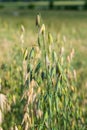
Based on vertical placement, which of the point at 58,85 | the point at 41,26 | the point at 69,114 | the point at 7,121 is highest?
the point at 41,26

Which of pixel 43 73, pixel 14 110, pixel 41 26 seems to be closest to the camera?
pixel 41 26

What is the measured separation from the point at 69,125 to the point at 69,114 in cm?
10

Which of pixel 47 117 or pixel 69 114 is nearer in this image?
pixel 47 117

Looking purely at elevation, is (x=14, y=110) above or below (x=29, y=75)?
below

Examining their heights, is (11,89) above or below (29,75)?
below

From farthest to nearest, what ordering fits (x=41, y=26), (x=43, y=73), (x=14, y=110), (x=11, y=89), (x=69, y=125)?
1. (x=11, y=89)
2. (x=14, y=110)
3. (x=69, y=125)
4. (x=43, y=73)
5. (x=41, y=26)

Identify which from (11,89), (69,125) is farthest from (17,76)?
(69,125)

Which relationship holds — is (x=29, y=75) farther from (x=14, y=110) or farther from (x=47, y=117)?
(x=14, y=110)

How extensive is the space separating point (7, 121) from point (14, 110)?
281 millimetres

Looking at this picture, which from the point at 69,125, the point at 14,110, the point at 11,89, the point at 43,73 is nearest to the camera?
the point at 43,73

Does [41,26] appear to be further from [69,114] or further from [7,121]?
[7,121]

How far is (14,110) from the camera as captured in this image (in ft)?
14.7

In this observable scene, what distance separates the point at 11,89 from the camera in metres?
4.93

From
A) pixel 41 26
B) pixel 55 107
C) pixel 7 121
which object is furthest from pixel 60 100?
pixel 7 121
